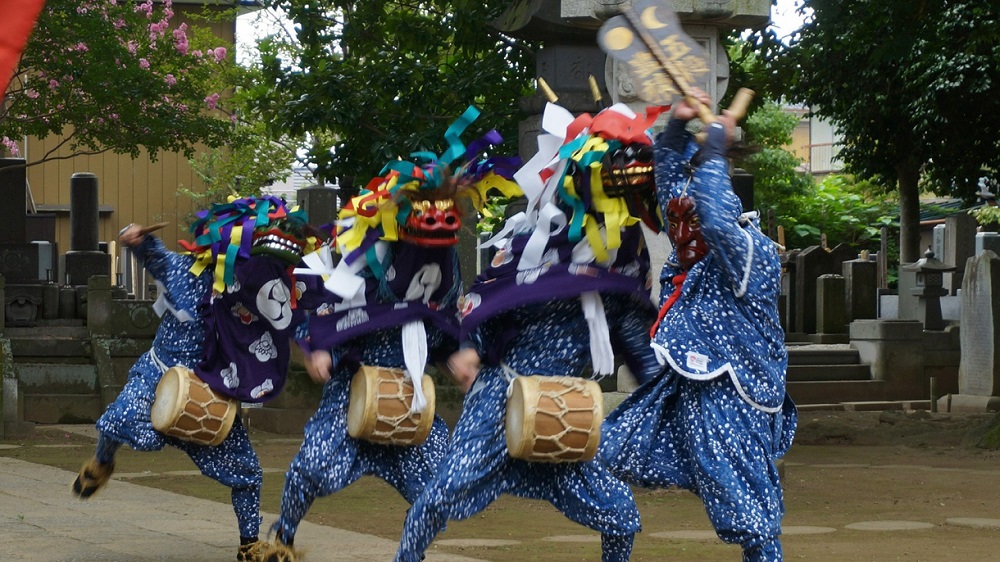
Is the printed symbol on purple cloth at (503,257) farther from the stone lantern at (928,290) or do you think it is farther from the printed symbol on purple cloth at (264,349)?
the stone lantern at (928,290)

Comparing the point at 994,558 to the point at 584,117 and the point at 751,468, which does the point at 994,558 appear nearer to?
the point at 751,468

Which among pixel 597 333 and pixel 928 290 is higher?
pixel 597 333

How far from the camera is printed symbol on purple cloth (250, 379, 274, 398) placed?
6809 mm

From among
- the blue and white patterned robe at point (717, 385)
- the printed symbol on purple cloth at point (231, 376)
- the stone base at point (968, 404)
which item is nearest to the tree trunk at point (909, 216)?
the stone base at point (968, 404)

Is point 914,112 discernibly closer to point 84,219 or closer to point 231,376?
point 84,219

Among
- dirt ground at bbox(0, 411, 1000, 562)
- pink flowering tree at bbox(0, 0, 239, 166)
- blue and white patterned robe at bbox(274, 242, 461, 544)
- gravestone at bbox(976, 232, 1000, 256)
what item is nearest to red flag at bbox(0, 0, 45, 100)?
blue and white patterned robe at bbox(274, 242, 461, 544)

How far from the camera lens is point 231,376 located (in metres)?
6.80

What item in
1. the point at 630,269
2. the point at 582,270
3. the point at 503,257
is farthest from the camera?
the point at 503,257

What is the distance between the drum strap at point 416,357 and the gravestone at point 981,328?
1174 centimetres

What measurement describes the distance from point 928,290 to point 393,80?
10.6 metres

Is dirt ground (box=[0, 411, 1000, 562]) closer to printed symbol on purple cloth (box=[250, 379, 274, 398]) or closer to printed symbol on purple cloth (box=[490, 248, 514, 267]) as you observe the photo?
printed symbol on purple cloth (box=[250, 379, 274, 398])

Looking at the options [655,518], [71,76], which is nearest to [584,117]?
[655,518]

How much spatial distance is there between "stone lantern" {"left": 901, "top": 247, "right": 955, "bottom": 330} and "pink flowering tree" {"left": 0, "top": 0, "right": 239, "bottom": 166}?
10364mm

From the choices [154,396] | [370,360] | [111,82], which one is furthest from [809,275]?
[370,360]
